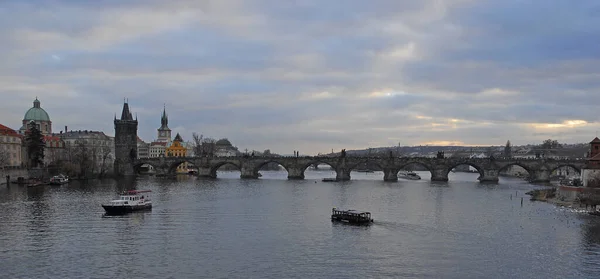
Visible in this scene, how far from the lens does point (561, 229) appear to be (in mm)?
51844

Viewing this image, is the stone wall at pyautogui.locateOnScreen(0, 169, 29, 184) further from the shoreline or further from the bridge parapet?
the shoreline

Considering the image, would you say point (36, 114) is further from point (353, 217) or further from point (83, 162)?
point (353, 217)

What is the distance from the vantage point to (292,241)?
1784 inches

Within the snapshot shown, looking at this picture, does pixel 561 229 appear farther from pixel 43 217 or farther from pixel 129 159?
pixel 129 159

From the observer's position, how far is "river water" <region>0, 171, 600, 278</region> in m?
35.9

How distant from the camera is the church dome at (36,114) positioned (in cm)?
18138

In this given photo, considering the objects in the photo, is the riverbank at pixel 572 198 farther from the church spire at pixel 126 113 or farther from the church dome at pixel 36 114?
the church dome at pixel 36 114

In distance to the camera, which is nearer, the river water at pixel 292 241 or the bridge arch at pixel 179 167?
the river water at pixel 292 241


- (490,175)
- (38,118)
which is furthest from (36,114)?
(490,175)

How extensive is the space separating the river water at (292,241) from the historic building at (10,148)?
45.2m

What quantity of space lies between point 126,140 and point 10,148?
47861 millimetres

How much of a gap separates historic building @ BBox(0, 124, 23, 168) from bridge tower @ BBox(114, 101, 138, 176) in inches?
1397

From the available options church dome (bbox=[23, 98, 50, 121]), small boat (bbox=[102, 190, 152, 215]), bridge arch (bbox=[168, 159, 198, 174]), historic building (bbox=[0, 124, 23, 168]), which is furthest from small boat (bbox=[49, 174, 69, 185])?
church dome (bbox=[23, 98, 50, 121])

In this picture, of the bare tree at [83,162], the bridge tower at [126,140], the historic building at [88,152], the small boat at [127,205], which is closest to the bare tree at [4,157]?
the historic building at [88,152]
